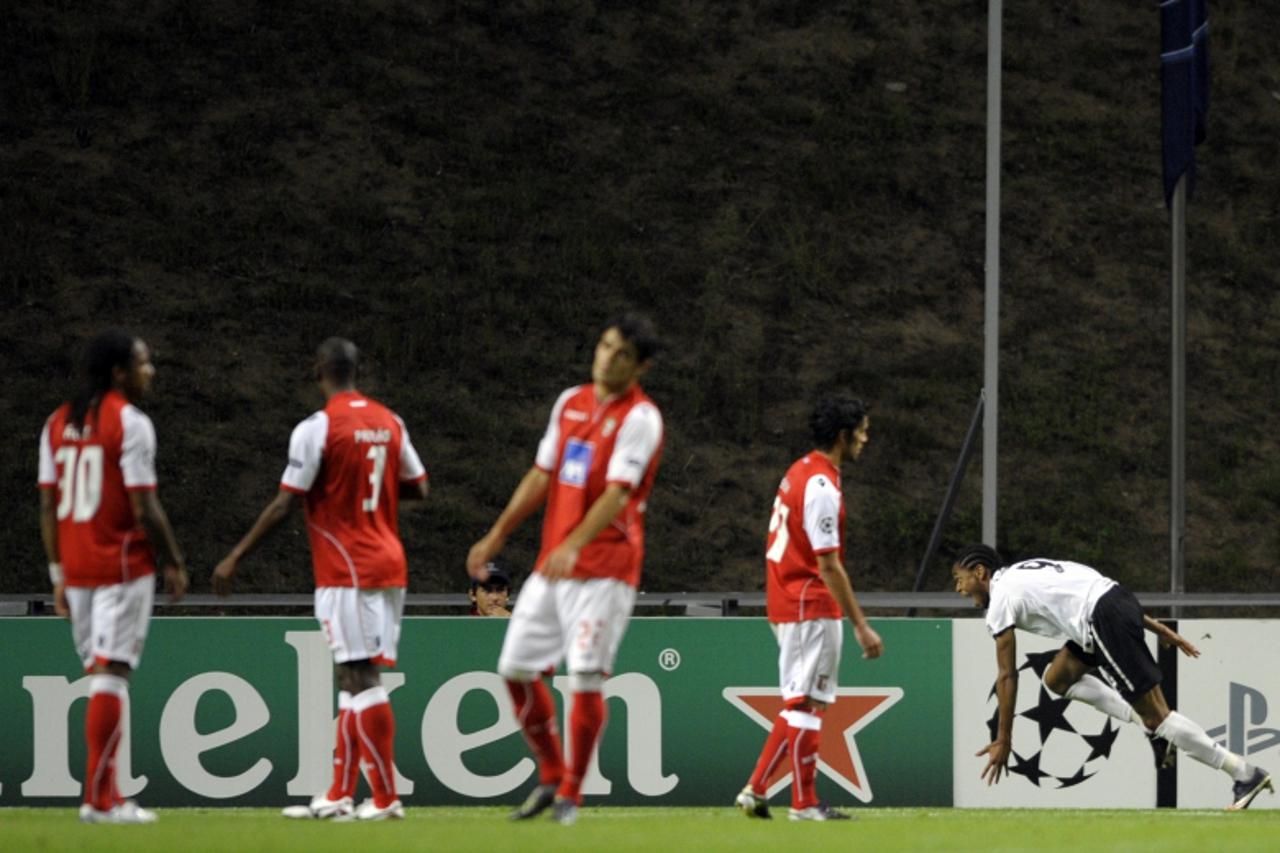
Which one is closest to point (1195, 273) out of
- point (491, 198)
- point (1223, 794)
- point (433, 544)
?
point (491, 198)

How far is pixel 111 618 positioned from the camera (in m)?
8.14

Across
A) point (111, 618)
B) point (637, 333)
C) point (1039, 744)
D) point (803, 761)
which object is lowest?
point (1039, 744)

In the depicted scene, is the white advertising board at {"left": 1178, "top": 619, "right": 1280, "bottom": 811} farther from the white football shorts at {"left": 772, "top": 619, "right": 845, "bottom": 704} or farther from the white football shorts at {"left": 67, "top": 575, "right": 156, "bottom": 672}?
the white football shorts at {"left": 67, "top": 575, "right": 156, "bottom": 672}

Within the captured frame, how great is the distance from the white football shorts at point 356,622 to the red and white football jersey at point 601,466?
133 cm

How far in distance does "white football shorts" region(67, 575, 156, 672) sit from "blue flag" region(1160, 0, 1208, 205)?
1019 cm

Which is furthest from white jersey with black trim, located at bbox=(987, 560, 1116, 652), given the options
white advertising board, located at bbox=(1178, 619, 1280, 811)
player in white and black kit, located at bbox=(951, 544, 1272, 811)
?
white advertising board, located at bbox=(1178, 619, 1280, 811)

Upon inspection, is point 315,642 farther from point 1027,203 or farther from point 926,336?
point 1027,203

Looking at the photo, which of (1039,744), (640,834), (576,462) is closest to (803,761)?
(640,834)

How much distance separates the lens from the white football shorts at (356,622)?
8906 mm

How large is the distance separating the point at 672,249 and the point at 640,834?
72.4ft

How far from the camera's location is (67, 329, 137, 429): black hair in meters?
8.16

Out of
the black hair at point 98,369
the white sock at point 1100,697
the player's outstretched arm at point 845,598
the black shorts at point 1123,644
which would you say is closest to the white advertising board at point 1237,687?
the white sock at point 1100,697

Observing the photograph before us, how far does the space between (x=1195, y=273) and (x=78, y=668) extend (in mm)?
21825

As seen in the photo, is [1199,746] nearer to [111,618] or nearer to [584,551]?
[584,551]
